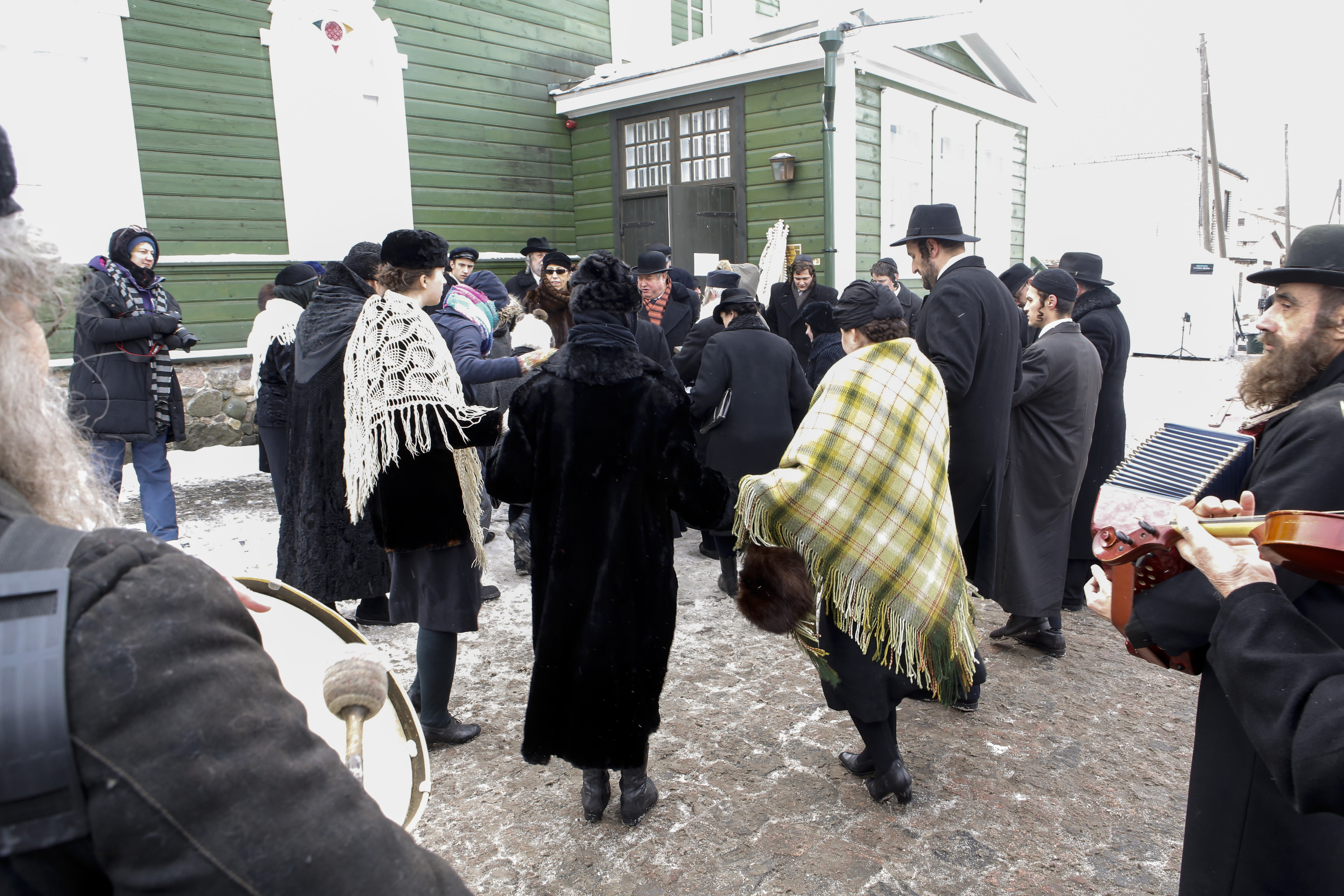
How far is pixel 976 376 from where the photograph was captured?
407 centimetres

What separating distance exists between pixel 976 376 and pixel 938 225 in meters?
0.86

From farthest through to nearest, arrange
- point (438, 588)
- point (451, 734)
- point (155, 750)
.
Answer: point (451, 734)
point (438, 588)
point (155, 750)

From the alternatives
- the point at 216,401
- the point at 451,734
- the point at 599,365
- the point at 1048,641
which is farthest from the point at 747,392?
the point at 216,401

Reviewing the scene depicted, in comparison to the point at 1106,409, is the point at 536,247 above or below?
above

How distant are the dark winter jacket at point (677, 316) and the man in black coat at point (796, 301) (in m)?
0.82

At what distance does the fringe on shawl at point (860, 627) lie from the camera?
288cm

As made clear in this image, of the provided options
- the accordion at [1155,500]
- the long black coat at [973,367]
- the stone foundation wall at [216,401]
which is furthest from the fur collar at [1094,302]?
the stone foundation wall at [216,401]

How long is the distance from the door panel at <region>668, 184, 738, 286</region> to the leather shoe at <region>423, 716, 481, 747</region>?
24.1 ft

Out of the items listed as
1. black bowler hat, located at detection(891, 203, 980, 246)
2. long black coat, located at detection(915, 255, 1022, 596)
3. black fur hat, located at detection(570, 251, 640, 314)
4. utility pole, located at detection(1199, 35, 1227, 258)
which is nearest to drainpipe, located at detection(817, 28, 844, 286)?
black bowler hat, located at detection(891, 203, 980, 246)

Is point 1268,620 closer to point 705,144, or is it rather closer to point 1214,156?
point 705,144

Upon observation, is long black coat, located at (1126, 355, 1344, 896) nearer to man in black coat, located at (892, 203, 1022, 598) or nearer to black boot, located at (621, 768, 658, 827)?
black boot, located at (621, 768, 658, 827)

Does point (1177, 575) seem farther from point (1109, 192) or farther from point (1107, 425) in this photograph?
point (1109, 192)

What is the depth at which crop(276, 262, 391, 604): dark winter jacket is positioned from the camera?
145 inches

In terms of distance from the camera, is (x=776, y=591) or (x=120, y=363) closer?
(x=776, y=591)
